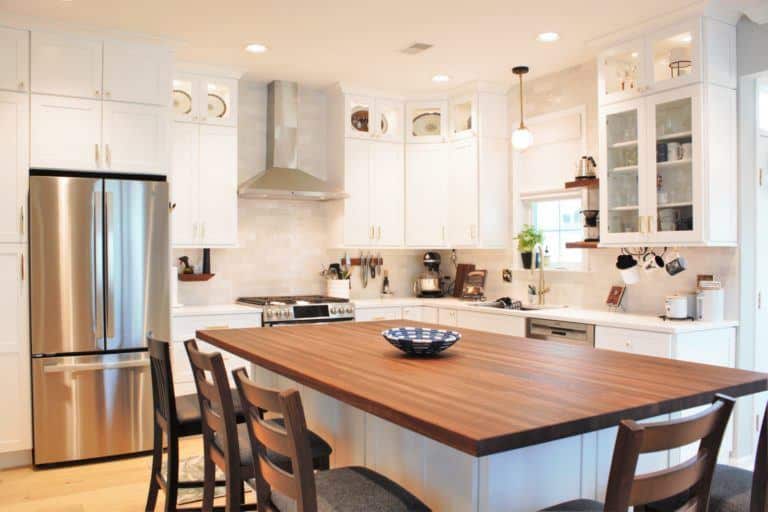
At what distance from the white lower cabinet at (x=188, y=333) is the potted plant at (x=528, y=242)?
2.23 meters

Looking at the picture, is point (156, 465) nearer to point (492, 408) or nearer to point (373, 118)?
point (492, 408)

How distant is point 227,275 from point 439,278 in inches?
80.2

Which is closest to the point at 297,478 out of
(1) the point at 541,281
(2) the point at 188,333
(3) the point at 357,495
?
(3) the point at 357,495

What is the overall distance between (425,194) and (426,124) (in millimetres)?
666

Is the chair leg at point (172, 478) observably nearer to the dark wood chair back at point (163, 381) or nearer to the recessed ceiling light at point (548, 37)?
the dark wood chair back at point (163, 381)

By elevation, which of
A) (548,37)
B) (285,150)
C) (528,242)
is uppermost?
(548,37)

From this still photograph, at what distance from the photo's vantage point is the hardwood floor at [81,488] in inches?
132

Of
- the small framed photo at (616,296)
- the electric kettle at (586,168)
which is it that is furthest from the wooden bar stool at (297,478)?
the electric kettle at (586,168)

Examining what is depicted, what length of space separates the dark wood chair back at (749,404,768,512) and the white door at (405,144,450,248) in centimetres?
410

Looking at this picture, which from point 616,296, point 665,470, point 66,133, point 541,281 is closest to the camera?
point 665,470

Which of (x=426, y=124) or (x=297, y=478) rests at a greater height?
(x=426, y=124)

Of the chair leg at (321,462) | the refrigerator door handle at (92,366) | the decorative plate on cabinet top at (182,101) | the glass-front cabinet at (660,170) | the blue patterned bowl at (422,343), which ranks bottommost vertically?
the chair leg at (321,462)

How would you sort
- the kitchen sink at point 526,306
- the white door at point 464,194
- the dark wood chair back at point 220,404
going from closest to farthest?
the dark wood chair back at point 220,404 → the kitchen sink at point 526,306 → the white door at point 464,194

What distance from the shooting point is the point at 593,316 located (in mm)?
4223
